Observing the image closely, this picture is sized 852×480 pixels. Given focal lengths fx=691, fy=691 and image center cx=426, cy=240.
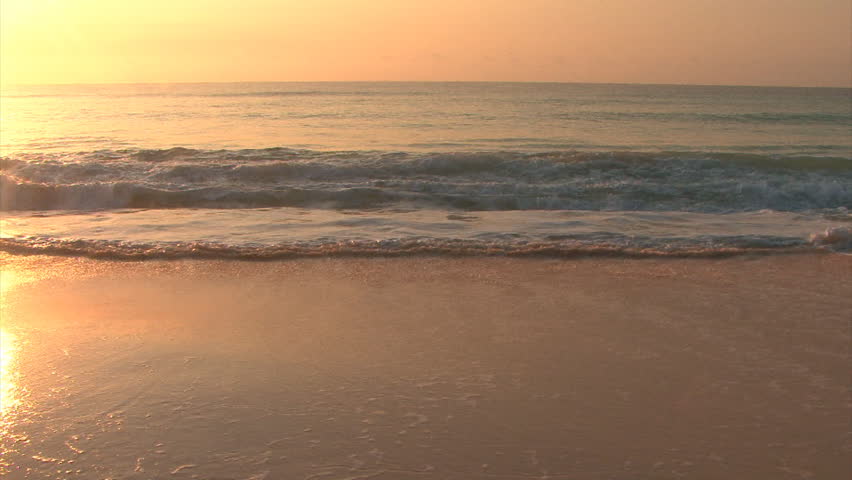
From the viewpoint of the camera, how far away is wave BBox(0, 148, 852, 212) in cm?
1162

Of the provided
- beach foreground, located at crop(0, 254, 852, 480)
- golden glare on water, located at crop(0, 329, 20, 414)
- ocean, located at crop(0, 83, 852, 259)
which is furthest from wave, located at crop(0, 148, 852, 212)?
golden glare on water, located at crop(0, 329, 20, 414)

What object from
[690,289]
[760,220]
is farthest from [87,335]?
[760,220]

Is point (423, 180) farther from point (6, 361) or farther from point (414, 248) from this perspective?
point (6, 361)

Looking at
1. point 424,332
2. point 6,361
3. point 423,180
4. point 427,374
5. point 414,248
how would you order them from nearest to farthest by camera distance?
point 427,374
point 6,361
point 424,332
point 414,248
point 423,180

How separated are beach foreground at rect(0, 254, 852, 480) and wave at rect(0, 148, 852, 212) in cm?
505

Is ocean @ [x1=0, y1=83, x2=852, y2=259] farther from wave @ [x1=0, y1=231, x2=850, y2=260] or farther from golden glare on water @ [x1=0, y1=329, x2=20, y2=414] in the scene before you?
golden glare on water @ [x1=0, y1=329, x2=20, y2=414]

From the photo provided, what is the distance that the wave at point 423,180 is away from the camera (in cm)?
1162

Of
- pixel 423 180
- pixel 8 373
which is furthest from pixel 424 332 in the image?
pixel 423 180

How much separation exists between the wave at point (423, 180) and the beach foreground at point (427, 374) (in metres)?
5.05

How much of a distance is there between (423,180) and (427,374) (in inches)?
374

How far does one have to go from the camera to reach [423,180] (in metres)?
13.5

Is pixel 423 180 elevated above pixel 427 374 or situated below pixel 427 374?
above

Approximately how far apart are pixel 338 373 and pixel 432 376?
1.88 feet

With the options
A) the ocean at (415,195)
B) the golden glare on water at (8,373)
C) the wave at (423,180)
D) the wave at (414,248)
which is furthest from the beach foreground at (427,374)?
the wave at (423,180)
